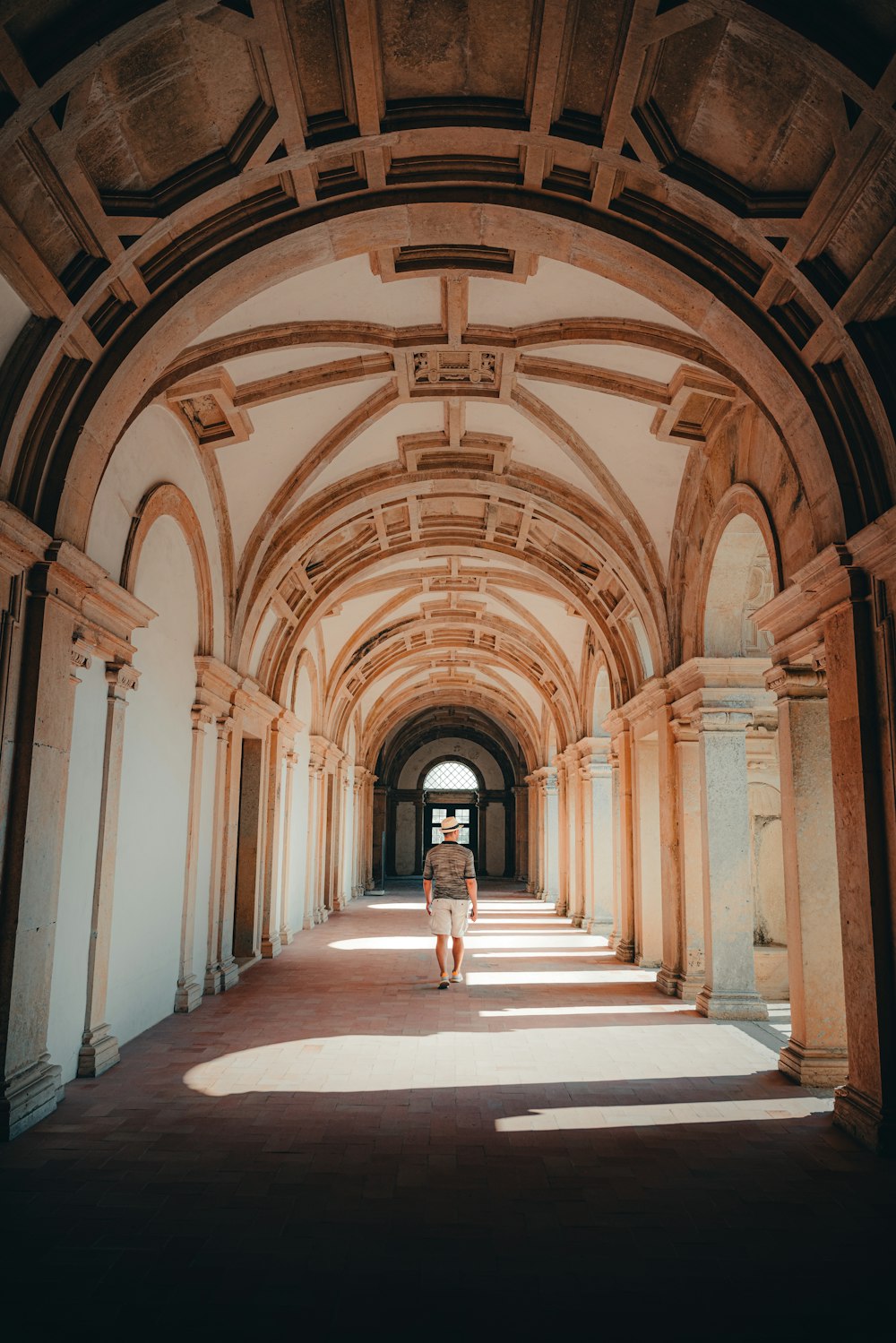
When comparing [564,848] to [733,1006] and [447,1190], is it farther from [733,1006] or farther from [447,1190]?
[447,1190]

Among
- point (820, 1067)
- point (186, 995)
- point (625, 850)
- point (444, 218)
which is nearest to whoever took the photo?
point (444, 218)

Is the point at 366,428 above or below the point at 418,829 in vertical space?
above

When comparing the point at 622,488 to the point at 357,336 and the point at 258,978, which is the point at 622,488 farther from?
the point at 258,978

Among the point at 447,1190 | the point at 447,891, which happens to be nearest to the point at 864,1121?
the point at 447,1190

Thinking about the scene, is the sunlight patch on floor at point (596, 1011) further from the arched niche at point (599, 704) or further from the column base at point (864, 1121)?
the arched niche at point (599, 704)

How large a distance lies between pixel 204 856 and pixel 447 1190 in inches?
237

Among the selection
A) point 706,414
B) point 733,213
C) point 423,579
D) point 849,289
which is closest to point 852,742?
point 849,289

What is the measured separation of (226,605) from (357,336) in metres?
3.65

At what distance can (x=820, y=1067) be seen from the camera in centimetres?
622

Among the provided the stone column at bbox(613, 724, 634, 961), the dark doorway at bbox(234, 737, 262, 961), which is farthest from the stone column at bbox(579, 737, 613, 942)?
the dark doorway at bbox(234, 737, 262, 961)

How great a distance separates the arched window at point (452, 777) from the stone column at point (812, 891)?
31.7 m

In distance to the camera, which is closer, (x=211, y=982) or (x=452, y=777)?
(x=211, y=982)

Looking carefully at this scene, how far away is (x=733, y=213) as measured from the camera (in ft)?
17.4

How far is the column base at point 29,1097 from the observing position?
192 inches
